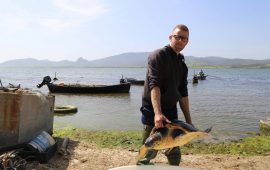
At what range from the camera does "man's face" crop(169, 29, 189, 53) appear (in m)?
3.74

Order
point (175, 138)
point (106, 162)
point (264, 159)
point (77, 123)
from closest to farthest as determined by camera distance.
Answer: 1. point (175, 138)
2. point (106, 162)
3. point (264, 159)
4. point (77, 123)

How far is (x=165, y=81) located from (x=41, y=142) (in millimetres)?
4046

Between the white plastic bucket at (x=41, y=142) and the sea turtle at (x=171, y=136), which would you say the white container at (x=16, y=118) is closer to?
the white plastic bucket at (x=41, y=142)

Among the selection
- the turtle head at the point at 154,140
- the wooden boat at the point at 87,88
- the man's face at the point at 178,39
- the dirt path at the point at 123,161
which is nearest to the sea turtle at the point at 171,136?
the turtle head at the point at 154,140

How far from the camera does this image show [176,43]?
384 cm

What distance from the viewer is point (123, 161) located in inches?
298

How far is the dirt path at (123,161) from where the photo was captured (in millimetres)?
7125

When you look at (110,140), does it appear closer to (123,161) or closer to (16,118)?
(123,161)

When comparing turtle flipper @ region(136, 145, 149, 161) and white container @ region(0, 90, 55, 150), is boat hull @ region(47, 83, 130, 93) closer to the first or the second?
white container @ region(0, 90, 55, 150)

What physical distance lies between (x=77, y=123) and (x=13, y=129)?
8740 millimetres

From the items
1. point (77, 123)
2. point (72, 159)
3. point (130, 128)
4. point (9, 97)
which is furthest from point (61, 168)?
point (77, 123)

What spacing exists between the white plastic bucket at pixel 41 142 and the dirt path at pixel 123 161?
0.30 m

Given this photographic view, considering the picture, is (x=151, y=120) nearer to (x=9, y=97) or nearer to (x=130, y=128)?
(x=9, y=97)

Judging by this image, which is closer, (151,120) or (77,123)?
(151,120)
